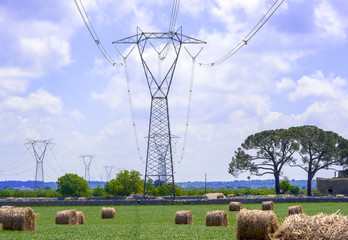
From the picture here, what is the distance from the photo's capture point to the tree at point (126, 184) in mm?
108312

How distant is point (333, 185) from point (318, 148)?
8.10 m

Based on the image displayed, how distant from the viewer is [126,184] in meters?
109

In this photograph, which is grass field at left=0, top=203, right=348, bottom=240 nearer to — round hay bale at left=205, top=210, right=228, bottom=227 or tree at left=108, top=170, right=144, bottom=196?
round hay bale at left=205, top=210, right=228, bottom=227

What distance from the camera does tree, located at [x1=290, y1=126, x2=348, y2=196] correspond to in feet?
333

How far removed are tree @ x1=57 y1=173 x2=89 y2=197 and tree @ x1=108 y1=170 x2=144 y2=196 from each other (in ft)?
29.1

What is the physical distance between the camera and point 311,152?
338ft

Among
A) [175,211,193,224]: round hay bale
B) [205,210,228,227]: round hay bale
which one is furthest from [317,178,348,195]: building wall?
[205,210,228,227]: round hay bale

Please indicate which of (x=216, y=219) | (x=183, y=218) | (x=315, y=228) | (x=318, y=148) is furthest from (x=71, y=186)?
(x=315, y=228)

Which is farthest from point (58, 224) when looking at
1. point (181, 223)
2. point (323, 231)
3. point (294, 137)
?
point (294, 137)

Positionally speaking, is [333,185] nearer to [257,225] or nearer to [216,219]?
[216,219]

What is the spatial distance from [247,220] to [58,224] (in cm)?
1399

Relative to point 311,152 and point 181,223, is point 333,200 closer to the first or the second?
point 311,152

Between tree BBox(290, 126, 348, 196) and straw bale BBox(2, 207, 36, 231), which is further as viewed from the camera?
tree BBox(290, 126, 348, 196)

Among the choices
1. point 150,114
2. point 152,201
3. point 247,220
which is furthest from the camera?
point 152,201
